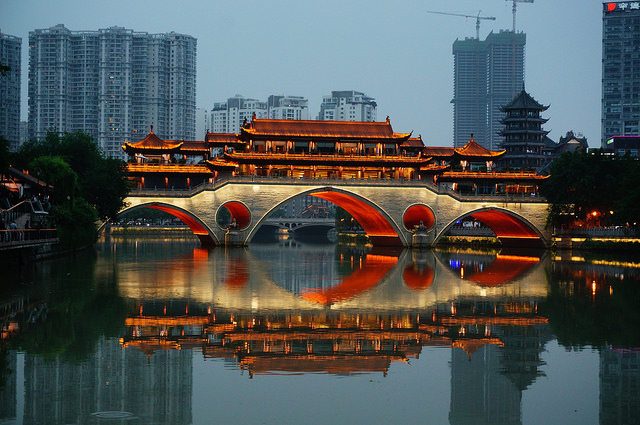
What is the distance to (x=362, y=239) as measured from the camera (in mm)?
80688

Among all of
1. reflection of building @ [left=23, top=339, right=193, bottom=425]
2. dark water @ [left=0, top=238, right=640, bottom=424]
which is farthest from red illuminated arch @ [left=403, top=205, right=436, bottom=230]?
reflection of building @ [left=23, top=339, right=193, bottom=425]

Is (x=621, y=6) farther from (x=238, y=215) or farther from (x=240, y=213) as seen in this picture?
(x=240, y=213)

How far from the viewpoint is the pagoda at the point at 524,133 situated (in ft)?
310

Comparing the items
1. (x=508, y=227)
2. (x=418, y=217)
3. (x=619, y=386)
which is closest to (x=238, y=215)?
(x=418, y=217)

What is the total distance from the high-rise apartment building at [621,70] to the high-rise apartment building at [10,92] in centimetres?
10670

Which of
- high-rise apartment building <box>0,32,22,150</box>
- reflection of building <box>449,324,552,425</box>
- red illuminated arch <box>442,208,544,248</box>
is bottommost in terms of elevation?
reflection of building <box>449,324,552,425</box>

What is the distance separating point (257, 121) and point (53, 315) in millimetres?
46835

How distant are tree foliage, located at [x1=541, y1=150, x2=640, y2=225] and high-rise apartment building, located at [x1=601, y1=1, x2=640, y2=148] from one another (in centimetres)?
9428

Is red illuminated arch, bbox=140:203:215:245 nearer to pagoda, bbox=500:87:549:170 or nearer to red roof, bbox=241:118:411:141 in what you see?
red roof, bbox=241:118:411:141

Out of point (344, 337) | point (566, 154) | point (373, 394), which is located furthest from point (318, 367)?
point (566, 154)

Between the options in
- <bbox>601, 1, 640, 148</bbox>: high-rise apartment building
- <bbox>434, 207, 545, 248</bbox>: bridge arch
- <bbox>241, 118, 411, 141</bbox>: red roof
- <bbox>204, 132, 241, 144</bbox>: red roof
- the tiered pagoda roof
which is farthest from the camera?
<bbox>601, 1, 640, 148</bbox>: high-rise apartment building

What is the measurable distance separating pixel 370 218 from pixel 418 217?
418 cm

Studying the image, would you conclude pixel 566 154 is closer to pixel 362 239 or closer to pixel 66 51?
pixel 362 239

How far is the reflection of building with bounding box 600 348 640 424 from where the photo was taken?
10781mm
